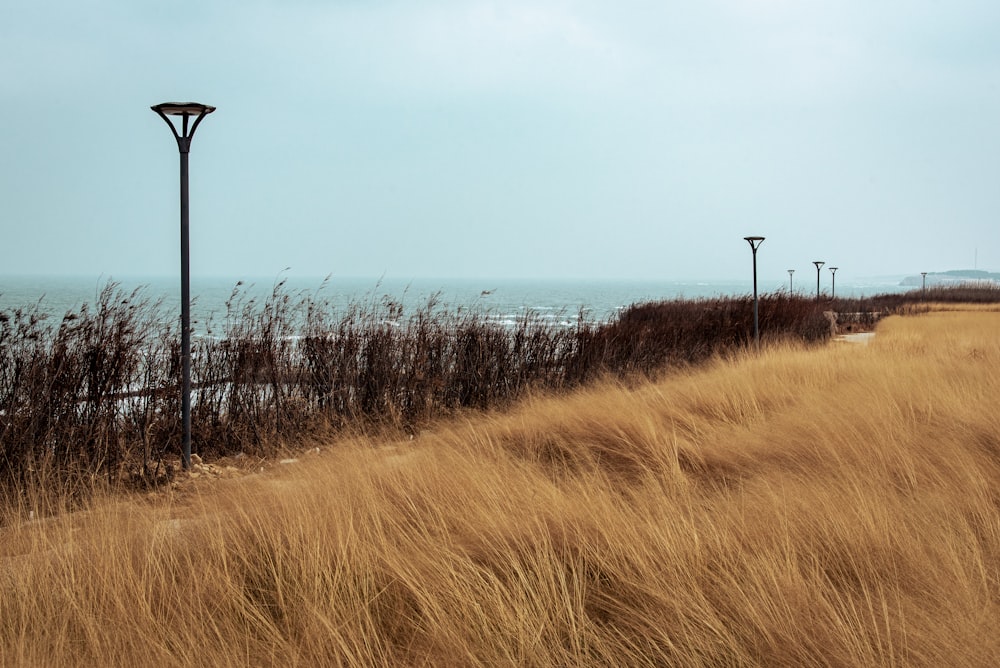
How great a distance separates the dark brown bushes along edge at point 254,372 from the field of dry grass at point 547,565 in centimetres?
140

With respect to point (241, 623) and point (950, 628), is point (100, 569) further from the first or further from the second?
point (950, 628)

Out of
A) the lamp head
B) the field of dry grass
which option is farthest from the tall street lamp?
the field of dry grass

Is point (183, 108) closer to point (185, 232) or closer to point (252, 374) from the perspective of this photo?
point (185, 232)

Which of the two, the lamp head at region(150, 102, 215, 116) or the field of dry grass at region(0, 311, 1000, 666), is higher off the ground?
the lamp head at region(150, 102, 215, 116)

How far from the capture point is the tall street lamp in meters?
5.88

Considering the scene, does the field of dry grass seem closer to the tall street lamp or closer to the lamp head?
the tall street lamp

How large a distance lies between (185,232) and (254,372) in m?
1.75

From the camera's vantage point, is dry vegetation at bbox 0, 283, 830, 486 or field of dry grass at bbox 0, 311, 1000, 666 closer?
field of dry grass at bbox 0, 311, 1000, 666

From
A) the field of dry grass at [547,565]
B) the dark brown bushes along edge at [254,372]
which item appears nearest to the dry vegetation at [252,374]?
the dark brown bushes along edge at [254,372]

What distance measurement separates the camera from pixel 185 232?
613 centimetres

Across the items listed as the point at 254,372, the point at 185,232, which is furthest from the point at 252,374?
the point at 185,232

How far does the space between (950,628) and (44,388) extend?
582 cm

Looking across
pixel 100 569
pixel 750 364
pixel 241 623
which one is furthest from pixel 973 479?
pixel 750 364

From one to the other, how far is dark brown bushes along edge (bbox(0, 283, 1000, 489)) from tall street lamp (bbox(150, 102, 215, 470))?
0.34m
